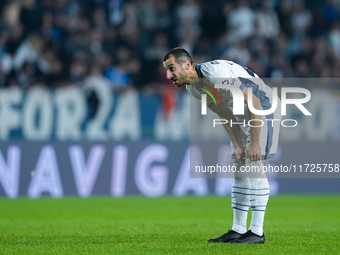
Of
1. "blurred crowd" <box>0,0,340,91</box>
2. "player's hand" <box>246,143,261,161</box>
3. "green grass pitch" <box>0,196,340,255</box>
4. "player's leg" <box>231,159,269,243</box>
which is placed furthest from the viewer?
"blurred crowd" <box>0,0,340,91</box>

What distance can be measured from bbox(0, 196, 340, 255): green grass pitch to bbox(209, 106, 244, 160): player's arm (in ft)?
3.17

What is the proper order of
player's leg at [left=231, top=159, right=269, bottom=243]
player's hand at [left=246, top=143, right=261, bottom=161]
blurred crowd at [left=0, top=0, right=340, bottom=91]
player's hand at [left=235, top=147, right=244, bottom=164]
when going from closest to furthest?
player's hand at [left=246, top=143, right=261, bottom=161] → player's leg at [left=231, top=159, right=269, bottom=243] → player's hand at [left=235, top=147, right=244, bottom=164] → blurred crowd at [left=0, top=0, right=340, bottom=91]

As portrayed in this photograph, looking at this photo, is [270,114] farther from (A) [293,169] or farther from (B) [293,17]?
(B) [293,17]

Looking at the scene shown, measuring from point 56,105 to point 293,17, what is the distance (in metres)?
6.65

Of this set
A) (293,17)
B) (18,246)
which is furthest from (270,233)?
(293,17)

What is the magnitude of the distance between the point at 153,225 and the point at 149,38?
7506 millimetres

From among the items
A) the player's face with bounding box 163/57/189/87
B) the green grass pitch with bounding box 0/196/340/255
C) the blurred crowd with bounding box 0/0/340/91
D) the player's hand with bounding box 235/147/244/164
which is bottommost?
the green grass pitch with bounding box 0/196/340/255

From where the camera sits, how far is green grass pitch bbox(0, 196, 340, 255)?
606cm

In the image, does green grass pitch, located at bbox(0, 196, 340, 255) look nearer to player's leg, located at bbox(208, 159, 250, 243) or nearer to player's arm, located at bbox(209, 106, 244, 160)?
player's leg, located at bbox(208, 159, 250, 243)

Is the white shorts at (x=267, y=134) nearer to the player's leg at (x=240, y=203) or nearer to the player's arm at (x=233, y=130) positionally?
the player's arm at (x=233, y=130)

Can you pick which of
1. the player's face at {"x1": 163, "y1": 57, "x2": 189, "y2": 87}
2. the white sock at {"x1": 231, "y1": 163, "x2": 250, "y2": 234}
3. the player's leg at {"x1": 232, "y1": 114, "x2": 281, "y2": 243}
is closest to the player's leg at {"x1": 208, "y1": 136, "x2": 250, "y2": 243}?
the white sock at {"x1": 231, "y1": 163, "x2": 250, "y2": 234}

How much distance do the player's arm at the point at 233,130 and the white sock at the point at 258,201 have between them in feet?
0.70

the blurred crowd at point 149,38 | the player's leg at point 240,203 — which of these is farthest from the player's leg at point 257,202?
the blurred crowd at point 149,38

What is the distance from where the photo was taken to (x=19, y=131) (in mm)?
12633
